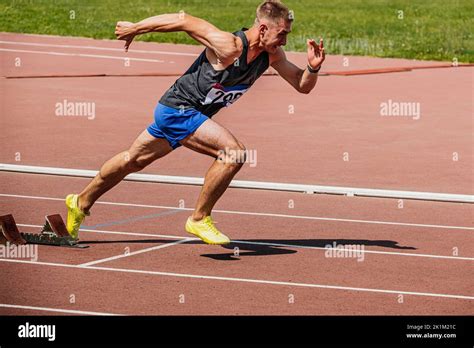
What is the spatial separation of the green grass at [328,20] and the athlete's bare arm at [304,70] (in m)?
18.7

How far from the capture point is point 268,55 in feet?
34.6

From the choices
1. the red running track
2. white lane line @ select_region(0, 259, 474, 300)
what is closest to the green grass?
the red running track

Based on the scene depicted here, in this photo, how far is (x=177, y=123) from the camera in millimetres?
10375

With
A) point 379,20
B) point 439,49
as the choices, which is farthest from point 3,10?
point 439,49

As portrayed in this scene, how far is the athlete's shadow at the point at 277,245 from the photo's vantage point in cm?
1061

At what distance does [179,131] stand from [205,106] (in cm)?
31

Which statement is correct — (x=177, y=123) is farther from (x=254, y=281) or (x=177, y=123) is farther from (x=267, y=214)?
(x=267, y=214)

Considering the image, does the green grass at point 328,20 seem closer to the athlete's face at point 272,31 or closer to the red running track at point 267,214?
the red running track at point 267,214

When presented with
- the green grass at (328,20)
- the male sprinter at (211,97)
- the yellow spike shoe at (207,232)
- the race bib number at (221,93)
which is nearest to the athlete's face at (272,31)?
the male sprinter at (211,97)

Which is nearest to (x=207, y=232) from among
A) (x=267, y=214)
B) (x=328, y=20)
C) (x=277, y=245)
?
(x=277, y=245)

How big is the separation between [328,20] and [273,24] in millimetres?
26617

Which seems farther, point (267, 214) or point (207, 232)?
point (267, 214)

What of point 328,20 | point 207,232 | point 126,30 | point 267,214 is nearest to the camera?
point 126,30
